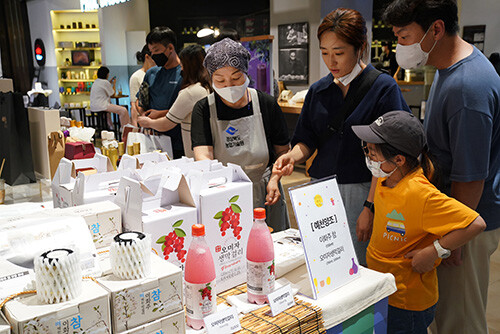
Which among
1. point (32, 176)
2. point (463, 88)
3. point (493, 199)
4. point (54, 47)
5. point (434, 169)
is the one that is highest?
point (54, 47)

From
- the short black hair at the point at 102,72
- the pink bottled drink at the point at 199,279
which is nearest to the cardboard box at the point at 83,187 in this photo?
the pink bottled drink at the point at 199,279

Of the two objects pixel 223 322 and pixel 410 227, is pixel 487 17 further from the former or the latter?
pixel 223 322

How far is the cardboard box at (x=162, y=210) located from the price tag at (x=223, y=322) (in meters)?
0.22

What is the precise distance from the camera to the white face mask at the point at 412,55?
1.86 m

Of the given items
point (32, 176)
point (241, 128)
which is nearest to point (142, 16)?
point (32, 176)

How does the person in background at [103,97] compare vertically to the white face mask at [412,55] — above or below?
below

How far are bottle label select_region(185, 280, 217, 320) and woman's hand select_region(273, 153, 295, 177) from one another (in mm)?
822

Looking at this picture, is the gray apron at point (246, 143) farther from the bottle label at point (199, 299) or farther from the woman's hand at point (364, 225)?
the bottle label at point (199, 299)

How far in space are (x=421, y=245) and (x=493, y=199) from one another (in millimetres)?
412

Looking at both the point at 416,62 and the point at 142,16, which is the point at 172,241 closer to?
the point at 416,62

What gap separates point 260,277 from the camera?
4.28 ft

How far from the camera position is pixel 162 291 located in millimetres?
1043

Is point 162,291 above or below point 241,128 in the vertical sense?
below

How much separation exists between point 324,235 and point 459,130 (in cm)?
72
